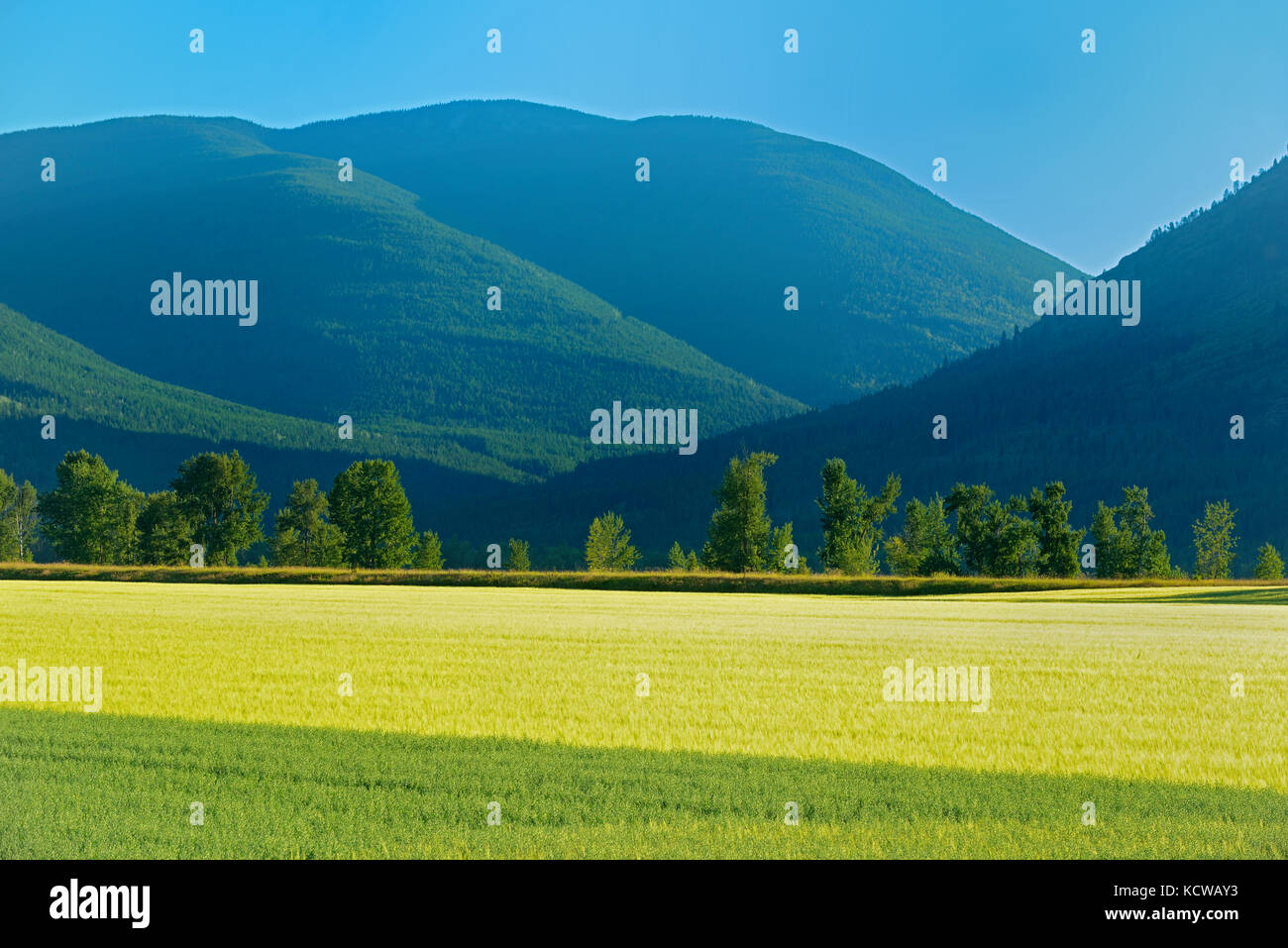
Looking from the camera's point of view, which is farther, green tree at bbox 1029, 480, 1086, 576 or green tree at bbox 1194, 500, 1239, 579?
green tree at bbox 1194, 500, 1239, 579

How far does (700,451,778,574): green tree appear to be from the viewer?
95.6 metres

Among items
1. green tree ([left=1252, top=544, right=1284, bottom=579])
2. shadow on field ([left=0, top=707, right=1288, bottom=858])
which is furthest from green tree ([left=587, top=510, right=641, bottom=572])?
shadow on field ([left=0, top=707, right=1288, bottom=858])

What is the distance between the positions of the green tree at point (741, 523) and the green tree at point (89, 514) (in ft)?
204

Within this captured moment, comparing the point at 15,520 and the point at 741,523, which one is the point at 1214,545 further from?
the point at 15,520

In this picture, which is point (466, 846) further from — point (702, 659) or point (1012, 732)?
point (702, 659)

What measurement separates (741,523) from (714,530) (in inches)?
110

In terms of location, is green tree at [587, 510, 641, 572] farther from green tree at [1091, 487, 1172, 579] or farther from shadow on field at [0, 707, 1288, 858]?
shadow on field at [0, 707, 1288, 858]

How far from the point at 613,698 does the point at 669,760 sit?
255 inches

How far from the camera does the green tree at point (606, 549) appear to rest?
411 ft

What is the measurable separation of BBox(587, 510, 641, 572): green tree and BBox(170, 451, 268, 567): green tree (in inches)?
1332

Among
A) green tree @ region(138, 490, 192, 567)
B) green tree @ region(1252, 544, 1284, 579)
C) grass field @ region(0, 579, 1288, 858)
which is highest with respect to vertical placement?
green tree @ region(138, 490, 192, 567)

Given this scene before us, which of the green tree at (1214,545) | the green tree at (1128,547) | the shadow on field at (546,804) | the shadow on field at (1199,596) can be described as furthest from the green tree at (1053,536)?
the shadow on field at (546,804)

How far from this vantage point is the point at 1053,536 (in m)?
97.1

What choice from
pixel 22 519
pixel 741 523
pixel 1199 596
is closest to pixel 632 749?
pixel 1199 596
